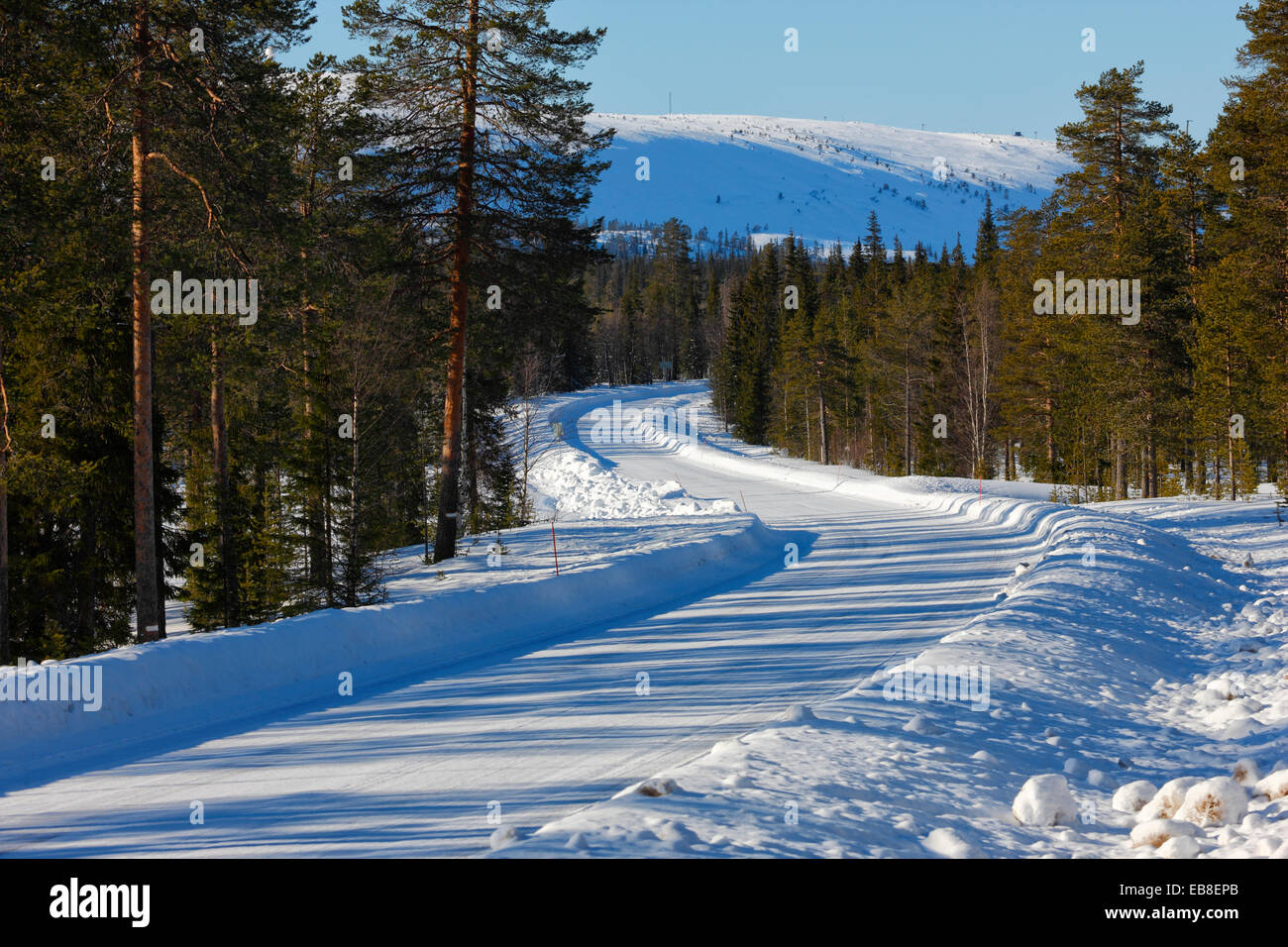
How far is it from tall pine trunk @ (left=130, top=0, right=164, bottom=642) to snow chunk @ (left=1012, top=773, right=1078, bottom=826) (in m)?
12.4

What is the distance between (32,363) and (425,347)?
7937mm

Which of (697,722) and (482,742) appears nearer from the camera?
(482,742)

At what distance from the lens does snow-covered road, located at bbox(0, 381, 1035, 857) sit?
17.1 ft

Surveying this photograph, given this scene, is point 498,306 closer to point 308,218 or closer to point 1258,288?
point 308,218

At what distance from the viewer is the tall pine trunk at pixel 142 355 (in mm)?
12891

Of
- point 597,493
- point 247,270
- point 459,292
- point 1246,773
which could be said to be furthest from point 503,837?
point 597,493

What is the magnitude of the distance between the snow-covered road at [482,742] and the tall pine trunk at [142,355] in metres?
6.95

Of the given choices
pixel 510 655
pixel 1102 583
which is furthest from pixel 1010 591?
pixel 510 655

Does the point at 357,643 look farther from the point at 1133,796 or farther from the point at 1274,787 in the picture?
the point at 1274,787

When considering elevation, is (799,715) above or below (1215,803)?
below

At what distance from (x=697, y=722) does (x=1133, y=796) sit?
347 cm

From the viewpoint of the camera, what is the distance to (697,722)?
7.50 meters

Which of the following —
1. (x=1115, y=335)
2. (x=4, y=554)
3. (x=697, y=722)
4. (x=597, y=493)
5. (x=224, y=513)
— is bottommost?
(x=697, y=722)

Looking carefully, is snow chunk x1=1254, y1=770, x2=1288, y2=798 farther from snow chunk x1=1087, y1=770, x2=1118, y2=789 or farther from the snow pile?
the snow pile
